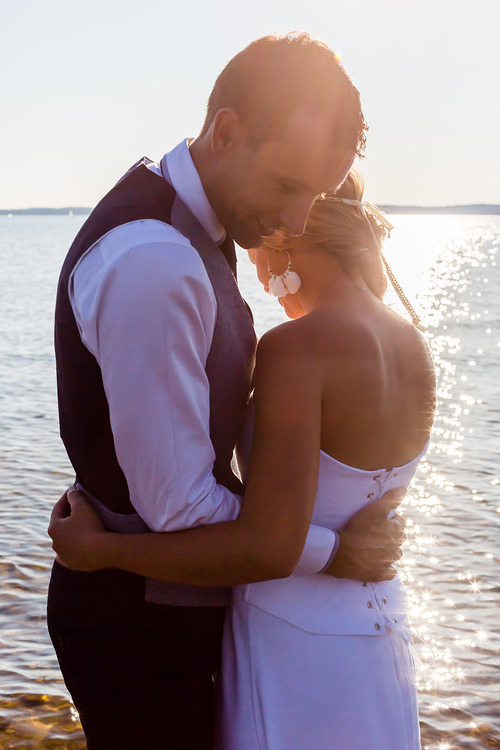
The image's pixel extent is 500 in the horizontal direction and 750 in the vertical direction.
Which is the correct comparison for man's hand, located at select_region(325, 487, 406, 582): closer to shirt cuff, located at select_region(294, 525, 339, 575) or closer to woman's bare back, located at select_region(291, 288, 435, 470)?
shirt cuff, located at select_region(294, 525, 339, 575)

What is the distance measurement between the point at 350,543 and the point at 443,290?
45492 mm

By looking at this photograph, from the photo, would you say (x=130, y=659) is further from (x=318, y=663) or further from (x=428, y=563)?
(x=428, y=563)

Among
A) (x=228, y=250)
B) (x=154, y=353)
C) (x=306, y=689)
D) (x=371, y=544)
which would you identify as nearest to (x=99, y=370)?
(x=154, y=353)

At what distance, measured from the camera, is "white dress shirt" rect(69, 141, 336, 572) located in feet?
5.84

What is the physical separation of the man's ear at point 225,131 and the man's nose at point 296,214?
0.21m

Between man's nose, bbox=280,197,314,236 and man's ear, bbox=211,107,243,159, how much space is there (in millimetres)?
206

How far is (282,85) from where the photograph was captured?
2.00m

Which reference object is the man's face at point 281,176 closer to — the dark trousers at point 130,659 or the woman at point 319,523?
the woman at point 319,523

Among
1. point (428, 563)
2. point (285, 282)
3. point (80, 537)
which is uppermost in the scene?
point (285, 282)

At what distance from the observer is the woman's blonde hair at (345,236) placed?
7.93 ft

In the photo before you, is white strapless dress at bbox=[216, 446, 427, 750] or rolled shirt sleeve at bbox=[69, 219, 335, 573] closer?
rolled shirt sleeve at bbox=[69, 219, 335, 573]

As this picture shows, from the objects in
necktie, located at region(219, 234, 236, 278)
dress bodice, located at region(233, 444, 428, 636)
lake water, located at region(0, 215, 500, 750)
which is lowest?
lake water, located at region(0, 215, 500, 750)

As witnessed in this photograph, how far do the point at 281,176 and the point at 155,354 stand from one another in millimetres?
592

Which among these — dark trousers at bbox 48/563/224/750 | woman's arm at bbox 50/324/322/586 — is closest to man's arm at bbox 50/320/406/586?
woman's arm at bbox 50/324/322/586
